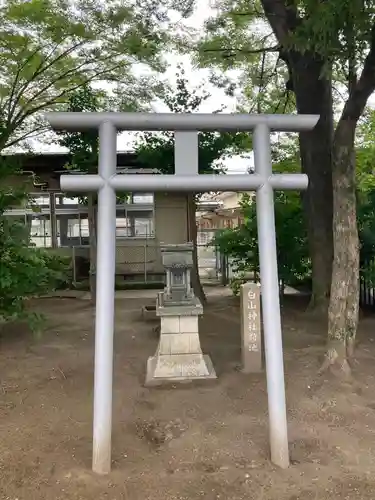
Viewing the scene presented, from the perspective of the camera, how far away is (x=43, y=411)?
4.66m

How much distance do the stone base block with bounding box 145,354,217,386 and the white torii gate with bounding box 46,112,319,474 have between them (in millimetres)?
1974

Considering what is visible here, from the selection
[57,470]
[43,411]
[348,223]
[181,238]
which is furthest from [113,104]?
[57,470]

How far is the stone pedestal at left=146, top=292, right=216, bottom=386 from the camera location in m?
5.55

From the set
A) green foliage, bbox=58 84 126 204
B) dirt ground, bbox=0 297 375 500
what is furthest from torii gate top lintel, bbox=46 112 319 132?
green foliage, bbox=58 84 126 204

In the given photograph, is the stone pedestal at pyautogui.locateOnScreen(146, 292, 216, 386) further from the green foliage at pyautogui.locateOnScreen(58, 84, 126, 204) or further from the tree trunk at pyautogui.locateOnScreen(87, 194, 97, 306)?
the tree trunk at pyautogui.locateOnScreen(87, 194, 97, 306)

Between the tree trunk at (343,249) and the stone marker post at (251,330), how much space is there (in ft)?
2.67

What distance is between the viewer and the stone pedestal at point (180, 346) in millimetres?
5551

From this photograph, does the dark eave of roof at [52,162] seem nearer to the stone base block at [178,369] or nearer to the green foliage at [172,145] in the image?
the green foliage at [172,145]

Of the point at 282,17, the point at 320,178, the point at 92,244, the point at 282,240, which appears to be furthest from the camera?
the point at 92,244

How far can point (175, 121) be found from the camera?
3.43 m

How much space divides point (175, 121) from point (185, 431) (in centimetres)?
268

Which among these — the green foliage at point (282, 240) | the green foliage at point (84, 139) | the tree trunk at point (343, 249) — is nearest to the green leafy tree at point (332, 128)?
the tree trunk at point (343, 249)

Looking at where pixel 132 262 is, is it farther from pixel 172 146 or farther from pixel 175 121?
pixel 175 121

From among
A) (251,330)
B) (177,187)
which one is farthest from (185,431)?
(177,187)
